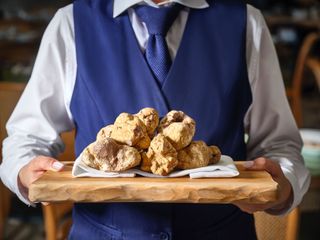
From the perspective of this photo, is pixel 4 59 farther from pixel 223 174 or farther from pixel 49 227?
pixel 223 174

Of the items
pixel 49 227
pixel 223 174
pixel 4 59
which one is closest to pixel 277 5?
pixel 4 59

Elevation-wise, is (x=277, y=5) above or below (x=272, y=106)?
below

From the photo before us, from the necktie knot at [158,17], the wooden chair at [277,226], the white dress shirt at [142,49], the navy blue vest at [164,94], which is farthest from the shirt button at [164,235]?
the wooden chair at [277,226]

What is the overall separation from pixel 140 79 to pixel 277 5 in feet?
17.5

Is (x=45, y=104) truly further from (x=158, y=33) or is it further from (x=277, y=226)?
(x=277, y=226)

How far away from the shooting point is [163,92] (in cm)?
92

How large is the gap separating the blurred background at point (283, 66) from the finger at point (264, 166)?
59cm

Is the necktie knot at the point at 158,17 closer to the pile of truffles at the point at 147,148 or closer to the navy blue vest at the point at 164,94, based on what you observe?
the navy blue vest at the point at 164,94

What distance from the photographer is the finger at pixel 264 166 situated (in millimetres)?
768

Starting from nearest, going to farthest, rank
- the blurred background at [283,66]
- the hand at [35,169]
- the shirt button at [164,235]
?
the hand at [35,169], the shirt button at [164,235], the blurred background at [283,66]

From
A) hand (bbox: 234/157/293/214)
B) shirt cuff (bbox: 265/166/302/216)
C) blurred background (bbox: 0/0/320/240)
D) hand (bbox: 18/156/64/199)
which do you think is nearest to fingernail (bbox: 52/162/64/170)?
hand (bbox: 18/156/64/199)

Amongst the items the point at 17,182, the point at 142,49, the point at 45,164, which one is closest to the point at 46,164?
the point at 45,164

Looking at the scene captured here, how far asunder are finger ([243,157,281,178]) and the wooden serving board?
88mm

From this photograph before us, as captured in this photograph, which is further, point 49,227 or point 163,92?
point 49,227
